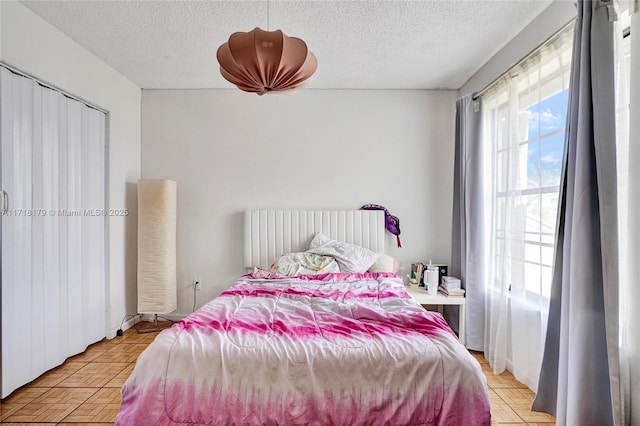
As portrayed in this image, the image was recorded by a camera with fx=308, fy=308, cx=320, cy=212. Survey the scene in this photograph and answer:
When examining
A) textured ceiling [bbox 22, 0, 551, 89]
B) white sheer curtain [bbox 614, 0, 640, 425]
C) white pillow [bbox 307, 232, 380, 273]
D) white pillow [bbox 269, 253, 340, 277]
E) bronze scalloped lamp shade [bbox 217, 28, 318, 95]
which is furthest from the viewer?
white pillow [bbox 307, 232, 380, 273]

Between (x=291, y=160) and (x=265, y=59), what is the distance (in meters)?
1.90

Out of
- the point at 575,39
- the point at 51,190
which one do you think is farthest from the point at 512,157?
the point at 51,190

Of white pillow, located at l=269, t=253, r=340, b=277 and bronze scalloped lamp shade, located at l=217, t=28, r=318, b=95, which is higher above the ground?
bronze scalloped lamp shade, located at l=217, t=28, r=318, b=95

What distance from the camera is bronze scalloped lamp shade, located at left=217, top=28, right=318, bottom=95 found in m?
1.63

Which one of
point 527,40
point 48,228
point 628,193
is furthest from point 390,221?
point 48,228

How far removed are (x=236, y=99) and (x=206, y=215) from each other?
54.6 inches

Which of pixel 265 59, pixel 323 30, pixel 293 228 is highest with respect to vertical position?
pixel 323 30

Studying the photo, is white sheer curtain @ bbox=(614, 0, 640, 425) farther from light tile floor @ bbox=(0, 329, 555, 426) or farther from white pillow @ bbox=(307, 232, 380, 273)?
white pillow @ bbox=(307, 232, 380, 273)

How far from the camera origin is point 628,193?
147 cm

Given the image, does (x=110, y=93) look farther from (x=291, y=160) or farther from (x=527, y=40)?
(x=527, y=40)

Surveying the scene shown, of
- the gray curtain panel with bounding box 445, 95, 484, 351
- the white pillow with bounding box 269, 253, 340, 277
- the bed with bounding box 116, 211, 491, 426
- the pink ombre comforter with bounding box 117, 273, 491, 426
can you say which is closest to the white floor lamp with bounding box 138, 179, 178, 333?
the white pillow with bounding box 269, 253, 340, 277

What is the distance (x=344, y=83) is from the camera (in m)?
3.37

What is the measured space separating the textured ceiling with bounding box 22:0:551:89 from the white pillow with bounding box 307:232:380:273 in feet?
5.74

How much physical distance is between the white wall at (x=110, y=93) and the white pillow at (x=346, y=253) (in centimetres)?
203
